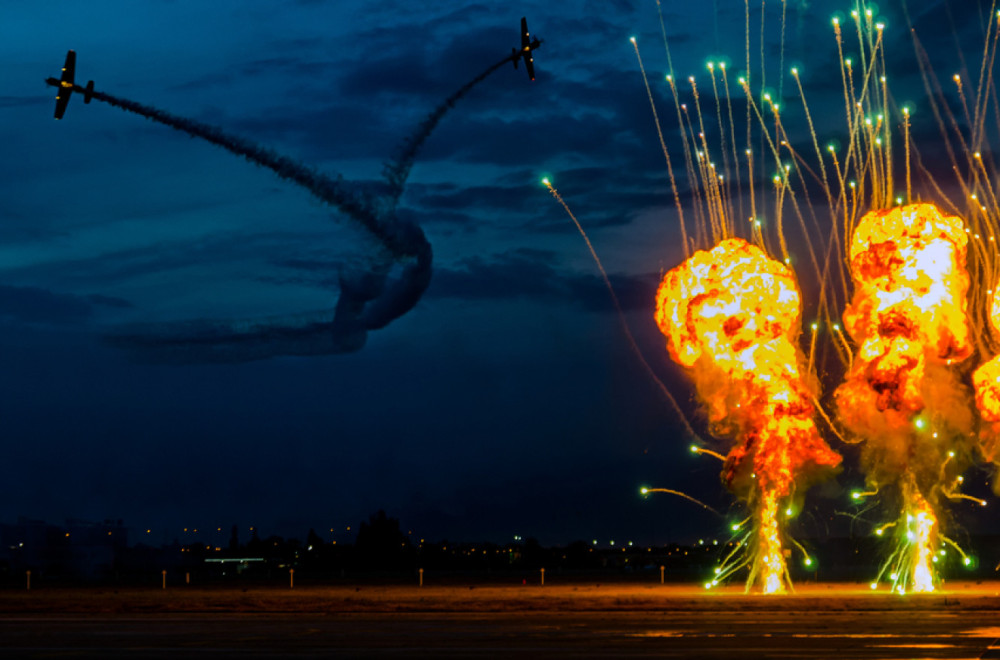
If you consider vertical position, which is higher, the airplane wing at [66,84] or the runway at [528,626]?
the airplane wing at [66,84]

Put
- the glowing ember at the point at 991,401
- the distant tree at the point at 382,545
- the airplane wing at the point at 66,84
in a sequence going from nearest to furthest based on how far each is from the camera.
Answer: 1. the airplane wing at the point at 66,84
2. the glowing ember at the point at 991,401
3. the distant tree at the point at 382,545

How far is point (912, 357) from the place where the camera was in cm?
5941

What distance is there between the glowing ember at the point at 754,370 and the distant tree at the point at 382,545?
9242 cm

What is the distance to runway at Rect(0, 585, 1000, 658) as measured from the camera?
3297 cm

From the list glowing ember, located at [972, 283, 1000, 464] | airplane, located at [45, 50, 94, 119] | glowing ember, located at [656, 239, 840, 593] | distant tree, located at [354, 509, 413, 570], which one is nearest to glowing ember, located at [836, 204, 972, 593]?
glowing ember, located at [972, 283, 1000, 464]

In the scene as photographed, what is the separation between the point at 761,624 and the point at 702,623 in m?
2.11

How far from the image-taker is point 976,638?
3628cm

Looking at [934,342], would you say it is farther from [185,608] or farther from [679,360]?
[185,608]

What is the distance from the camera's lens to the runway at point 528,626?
108ft

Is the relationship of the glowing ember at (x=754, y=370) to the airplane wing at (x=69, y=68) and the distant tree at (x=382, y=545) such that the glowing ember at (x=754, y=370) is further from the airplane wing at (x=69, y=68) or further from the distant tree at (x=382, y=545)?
the distant tree at (x=382, y=545)

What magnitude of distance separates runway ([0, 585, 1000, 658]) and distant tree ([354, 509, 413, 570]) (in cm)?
9071

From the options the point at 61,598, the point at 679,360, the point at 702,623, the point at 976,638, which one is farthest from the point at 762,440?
the point at 61,598

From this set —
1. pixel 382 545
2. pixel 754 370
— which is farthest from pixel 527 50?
pixel 382 545

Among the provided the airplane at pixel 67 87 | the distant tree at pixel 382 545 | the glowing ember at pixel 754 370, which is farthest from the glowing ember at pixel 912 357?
the distant tree at pixel 382 545
